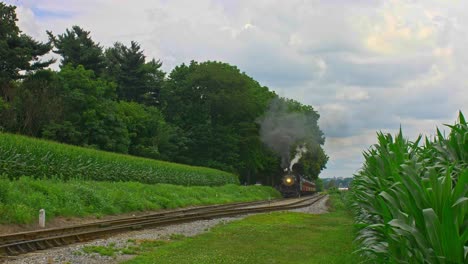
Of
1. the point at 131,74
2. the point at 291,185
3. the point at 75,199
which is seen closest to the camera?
the point at 75,199

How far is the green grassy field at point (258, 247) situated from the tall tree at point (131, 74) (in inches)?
2024

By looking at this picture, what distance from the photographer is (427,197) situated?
5.09 meters

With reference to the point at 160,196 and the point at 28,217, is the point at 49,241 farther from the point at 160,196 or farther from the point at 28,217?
the point at 160,196

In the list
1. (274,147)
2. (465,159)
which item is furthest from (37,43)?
(465,159)

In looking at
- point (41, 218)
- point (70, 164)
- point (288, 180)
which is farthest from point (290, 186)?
point (41, 218)

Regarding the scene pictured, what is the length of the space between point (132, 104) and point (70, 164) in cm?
3166

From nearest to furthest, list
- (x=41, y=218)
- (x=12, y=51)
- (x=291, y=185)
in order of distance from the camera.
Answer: (x=41, y=218) → (x=12, y=51) → (x=291, y=185)

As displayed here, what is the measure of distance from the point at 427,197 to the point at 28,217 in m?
14.4

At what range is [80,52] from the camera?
58562mm

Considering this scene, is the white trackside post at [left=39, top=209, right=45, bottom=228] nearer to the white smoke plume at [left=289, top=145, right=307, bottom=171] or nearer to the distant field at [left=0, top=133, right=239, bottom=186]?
the distant field at [left=0, top=133, right=239, bottom=186]

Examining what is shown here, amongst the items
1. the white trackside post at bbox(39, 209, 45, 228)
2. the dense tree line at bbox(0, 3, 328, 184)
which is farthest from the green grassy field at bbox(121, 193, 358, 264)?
the dense tree line at bbox(0, 3, 328, 184)

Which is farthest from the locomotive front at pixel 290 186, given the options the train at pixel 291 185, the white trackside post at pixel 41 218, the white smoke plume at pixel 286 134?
the white trackside post at pixel 41 218

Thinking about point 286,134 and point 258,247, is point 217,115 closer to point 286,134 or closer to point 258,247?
point 286,134

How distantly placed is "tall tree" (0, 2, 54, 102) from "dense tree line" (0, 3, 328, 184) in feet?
0.26
